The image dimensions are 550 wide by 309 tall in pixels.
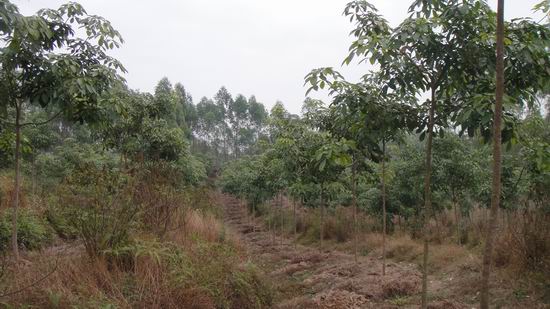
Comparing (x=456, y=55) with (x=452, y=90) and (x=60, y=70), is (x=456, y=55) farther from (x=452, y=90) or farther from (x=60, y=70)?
(x=60, y=70)

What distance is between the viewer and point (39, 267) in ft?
15.4

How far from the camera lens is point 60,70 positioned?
17.4 ft

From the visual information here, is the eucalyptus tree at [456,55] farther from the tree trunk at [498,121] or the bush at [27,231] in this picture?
the bush at [27,231]

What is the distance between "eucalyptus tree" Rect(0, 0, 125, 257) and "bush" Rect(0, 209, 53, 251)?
2352 millimetres

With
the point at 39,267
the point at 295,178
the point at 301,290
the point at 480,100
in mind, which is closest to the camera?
the point at 480,100

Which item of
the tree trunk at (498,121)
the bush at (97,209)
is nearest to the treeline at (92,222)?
the bush at (97,209)

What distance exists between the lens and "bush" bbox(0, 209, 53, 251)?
25.0 ft

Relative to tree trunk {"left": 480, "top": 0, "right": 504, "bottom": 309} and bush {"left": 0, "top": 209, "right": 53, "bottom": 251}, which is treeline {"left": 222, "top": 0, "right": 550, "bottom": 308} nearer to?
tree trunk {"left": 480, "top": 0, "right": 504, "bottom": 309}

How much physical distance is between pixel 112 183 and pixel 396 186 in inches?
506

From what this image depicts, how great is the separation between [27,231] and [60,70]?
4.19 metres

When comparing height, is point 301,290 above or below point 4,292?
below

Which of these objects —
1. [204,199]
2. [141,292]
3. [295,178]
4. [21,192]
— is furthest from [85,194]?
[295,178]

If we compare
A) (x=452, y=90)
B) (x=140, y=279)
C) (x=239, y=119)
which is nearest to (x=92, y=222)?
(x=140, y=279)

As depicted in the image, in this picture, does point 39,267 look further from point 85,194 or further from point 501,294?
point 501,294
